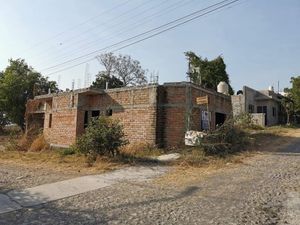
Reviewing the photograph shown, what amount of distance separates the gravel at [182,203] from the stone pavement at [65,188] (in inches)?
15.9

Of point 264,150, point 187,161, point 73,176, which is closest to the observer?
point 73,176

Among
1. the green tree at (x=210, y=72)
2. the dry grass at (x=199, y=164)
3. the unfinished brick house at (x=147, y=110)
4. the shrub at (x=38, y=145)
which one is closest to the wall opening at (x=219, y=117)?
the unfinished brick house at (x=147, y=110)

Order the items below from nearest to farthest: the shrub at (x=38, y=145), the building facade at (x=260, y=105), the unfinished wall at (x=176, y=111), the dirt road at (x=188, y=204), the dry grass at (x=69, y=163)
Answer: the dirt road at (x=188, y=204) < the dry grass at (x=69, y=163) < the unfinished wall at (x=176, y=111) < the shrub at (x=38, y=145) < the building facade at (x=260, y=105)

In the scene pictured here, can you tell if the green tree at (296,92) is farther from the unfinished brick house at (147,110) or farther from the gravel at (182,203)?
the gravel at (182,203)

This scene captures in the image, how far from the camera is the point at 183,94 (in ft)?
56.2

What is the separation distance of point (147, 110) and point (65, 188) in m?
8.57

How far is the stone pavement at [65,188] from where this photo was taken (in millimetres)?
8118

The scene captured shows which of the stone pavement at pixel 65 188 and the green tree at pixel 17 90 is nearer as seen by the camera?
the stone pavement at pixel 65 188

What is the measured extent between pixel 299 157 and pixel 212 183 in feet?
21.1

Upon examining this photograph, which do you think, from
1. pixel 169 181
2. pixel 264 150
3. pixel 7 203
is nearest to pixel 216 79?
pixel 264 150

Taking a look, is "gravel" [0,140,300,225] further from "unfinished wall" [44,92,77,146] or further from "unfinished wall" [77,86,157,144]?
"unfinished wall" [44,92,77,146]

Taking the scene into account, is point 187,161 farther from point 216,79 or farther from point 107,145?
point 216,79

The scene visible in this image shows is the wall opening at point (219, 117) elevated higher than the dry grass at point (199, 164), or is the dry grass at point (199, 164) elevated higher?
the wall opening at point (219, 117)

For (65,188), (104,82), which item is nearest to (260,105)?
(104,82)
